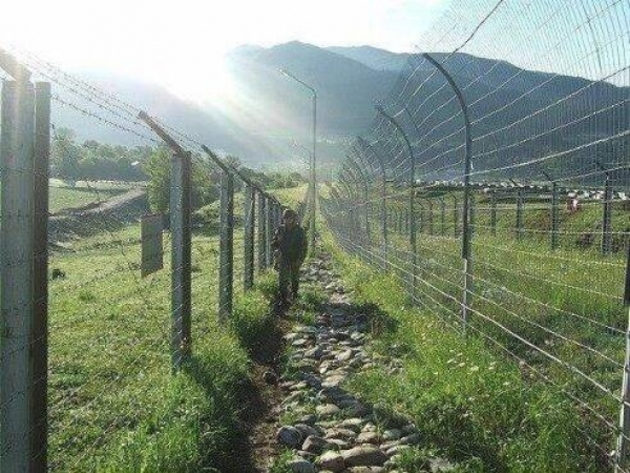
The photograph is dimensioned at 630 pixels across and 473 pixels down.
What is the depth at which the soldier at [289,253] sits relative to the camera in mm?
12336

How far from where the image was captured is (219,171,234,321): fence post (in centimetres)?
866

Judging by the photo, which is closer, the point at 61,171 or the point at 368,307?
the point at 61,171

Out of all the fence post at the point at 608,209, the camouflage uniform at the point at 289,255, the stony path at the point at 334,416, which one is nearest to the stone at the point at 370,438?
the stony path at the point at 334,416

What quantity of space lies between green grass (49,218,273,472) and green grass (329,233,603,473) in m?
1.37

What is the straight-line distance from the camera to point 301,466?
183 inches

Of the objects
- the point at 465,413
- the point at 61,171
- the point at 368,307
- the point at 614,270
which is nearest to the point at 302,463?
the point at 465,413

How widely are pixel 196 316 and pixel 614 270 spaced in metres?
5.14

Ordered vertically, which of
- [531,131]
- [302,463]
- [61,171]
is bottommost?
[302,463]

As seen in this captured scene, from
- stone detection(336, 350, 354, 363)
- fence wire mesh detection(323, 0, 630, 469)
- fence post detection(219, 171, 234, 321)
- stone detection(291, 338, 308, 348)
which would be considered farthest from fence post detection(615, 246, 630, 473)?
fence post detection(219, 171, 234, 321)

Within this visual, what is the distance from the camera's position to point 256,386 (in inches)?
265

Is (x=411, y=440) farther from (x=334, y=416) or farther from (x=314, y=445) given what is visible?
(x=334, y=416)

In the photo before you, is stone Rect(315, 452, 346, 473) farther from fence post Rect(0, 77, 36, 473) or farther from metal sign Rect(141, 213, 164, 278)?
fence post Rect(0, 77, 36, 473)

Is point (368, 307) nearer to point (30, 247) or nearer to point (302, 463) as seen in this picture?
point (302, 463)

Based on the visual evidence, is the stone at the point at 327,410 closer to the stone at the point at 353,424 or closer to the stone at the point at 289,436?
the stone at the point at 353,424
